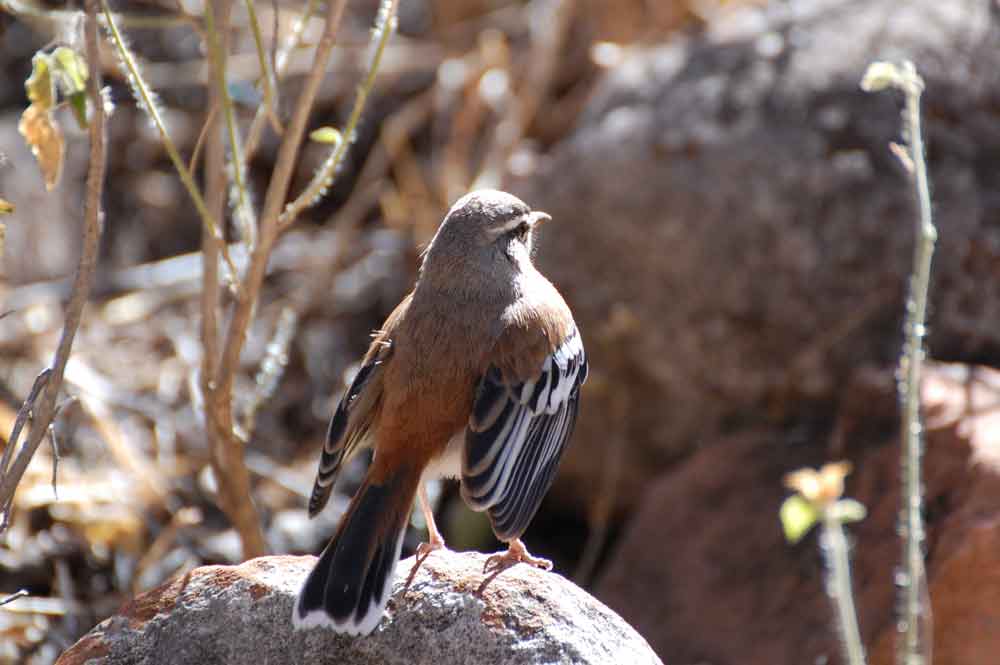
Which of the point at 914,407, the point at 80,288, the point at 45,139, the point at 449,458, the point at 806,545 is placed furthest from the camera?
the point at 806,545

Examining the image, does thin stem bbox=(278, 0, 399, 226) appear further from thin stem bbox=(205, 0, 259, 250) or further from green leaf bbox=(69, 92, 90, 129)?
green leaf bbox=(69, 92, 90, 129)

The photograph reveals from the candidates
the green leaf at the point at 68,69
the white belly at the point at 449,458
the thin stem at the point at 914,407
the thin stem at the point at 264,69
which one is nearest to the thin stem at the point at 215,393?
the thin stem at the point at 264,69

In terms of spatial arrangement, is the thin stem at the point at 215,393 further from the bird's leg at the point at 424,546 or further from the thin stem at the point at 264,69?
the bird's leg at the point at 424,546

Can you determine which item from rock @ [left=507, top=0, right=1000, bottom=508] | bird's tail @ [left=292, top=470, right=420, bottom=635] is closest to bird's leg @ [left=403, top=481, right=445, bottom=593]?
bird's tail @ [left=292, top=470, right=420, bottom=635]

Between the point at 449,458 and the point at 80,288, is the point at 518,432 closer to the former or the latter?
the point at 449,458

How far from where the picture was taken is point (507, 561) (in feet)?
12.7

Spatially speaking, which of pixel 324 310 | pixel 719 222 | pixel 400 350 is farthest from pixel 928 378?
pixel 324 310

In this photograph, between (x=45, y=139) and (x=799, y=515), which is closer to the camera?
(x=799, y=515)

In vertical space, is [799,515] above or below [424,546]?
above

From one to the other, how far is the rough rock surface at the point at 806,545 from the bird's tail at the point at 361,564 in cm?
205

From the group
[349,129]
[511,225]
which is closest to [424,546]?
[511,225]

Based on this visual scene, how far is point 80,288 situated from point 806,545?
3.35 m

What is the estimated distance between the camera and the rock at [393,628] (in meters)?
3.53

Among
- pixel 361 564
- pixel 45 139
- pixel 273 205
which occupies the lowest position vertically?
pixel 361 564
